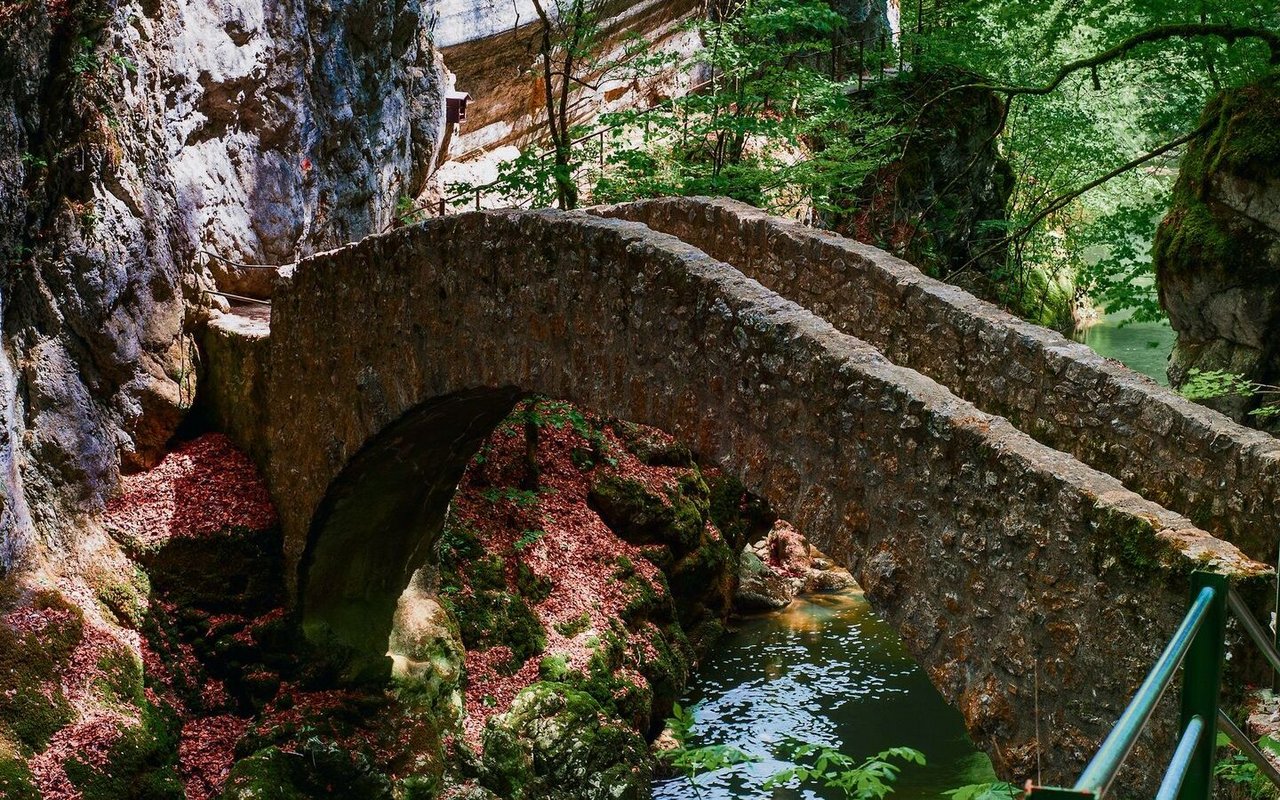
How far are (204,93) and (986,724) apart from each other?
8618 millimetres

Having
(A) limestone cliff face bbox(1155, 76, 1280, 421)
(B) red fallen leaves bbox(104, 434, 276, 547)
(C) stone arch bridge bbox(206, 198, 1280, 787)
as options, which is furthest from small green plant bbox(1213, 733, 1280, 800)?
(B) red fallen leaves bbox(104, 434, 276, 547)

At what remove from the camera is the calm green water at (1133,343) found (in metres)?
18.2

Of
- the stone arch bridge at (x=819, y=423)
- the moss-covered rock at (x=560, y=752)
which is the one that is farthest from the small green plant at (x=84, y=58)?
the moss-covered rock at (x=560, y=752)

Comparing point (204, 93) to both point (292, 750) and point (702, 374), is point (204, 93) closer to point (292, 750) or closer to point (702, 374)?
point (292, 750)

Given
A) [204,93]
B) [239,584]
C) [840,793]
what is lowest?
[840,793]

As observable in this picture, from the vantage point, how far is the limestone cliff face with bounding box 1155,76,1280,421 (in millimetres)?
8727

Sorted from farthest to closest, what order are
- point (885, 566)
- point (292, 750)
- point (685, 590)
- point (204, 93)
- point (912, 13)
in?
point (912, 13), point (685, 590), point (204, 93), point (292, 750), point (885, 566)

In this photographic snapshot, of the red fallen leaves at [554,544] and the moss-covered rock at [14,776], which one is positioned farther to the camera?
the red fallen leaves at [554,544]

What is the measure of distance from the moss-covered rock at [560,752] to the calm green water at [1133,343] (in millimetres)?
12274

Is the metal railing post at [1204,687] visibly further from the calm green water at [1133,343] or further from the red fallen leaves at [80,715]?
the calm green water at [1133,343]

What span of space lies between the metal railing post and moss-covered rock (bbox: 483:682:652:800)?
664 centimetres

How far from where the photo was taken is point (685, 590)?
36.8ft

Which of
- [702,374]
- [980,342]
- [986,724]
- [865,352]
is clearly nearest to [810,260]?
[980,342]

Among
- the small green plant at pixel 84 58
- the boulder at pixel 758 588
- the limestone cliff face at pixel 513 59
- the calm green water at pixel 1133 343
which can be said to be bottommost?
the boulder at pixel 758 588
